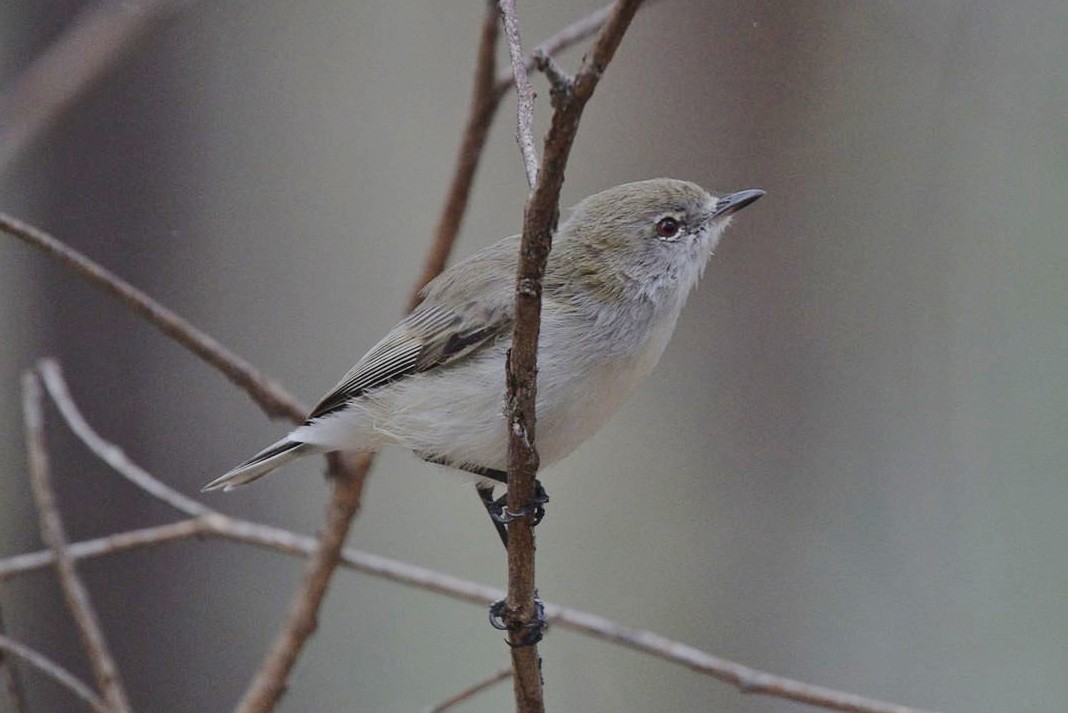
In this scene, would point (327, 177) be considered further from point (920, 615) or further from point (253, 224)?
point (920, 615)

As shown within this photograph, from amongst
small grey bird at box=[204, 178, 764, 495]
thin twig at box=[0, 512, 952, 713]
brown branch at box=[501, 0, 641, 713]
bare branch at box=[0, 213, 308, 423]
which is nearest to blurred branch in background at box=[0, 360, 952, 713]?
thin twig at box=[0, 512, 952, 713]

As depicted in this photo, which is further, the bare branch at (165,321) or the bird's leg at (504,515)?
the bare branch at (165,321)

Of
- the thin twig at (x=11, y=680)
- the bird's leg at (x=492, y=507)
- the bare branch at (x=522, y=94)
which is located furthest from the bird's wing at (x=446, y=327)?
the bare branch at (x=522, y=94)

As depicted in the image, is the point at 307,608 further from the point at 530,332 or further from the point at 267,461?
the point at 530,332

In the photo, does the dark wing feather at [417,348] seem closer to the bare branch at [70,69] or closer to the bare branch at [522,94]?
the bare branch at [522,94]

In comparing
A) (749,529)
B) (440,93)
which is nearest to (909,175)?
(749,529)

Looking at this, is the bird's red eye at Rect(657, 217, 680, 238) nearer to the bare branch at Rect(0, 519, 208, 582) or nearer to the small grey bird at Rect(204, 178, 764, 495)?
the small grey bird at Rect(204, 178, 764, 495)
